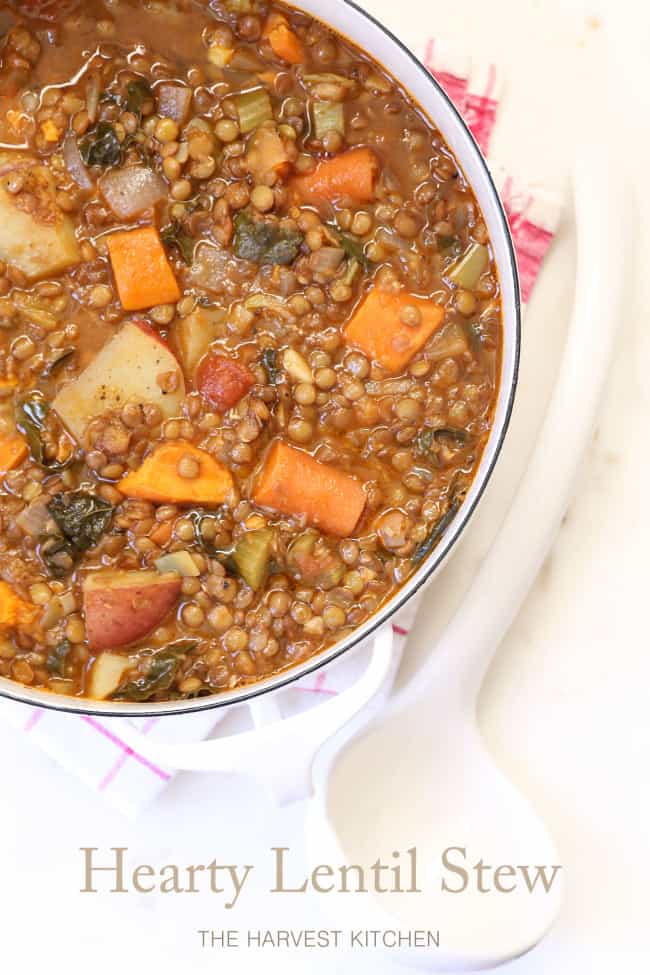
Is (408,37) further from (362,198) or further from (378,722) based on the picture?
(378,722)

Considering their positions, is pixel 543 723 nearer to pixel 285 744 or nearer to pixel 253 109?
pixel 285 744

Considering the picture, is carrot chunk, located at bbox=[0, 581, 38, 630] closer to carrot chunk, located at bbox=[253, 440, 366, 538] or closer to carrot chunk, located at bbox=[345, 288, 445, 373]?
carrot chunk, located at bbox=[253, 440, 366, 538]

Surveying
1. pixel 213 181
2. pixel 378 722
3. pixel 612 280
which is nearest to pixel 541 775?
pixel 378 722

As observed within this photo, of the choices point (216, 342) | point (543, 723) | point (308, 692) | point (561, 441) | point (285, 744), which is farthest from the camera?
point (543, 723)

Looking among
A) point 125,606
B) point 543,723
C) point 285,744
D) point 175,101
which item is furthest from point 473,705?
point 175,101

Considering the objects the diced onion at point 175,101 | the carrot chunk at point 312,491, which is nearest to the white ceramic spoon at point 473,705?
the carrot chunk at point 312,491

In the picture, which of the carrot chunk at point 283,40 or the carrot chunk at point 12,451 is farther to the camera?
the carrot chunk at point 12,451

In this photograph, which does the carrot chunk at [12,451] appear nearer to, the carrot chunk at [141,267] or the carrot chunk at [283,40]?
the carrot chunk at [141,267]
